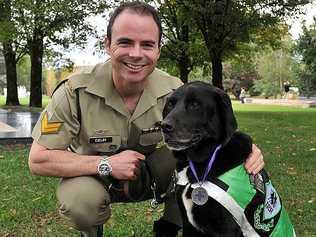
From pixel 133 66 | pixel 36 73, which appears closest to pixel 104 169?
pixel 133 66

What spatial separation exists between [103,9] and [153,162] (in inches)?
745

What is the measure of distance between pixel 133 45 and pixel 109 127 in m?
0.59

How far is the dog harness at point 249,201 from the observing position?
2811 mm

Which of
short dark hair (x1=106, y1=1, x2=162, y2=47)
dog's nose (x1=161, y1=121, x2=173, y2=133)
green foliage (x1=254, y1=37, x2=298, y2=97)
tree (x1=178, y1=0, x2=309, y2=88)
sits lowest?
green foliage (x1=254, y1=37, x2=298, y2=97)

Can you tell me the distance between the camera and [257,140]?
11.1m

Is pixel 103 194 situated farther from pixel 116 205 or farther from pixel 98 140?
pixel 116 205

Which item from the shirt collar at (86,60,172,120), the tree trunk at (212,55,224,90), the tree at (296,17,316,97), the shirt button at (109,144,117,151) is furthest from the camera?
the tree trunk at (212,55,224,90)

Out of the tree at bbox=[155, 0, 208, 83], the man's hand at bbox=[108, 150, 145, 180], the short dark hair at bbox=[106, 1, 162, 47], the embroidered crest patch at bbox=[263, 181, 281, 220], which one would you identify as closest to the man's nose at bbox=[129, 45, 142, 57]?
the short dark hair at bbox=[106, 1, 162, 47]

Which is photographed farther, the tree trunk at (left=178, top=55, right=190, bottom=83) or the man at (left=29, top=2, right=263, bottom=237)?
the tree trunk at (left=178, top=55, right=190, bottom=83)

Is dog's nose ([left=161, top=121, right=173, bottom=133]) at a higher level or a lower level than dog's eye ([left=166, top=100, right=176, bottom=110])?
lower

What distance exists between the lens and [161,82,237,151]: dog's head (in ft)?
9.39

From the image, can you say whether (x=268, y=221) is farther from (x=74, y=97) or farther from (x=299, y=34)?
(x=299, y=34)

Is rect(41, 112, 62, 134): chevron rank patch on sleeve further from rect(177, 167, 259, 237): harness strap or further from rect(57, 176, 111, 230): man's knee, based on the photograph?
rect(177, 167, 259, 237): harness strap

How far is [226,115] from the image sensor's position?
2.92m
